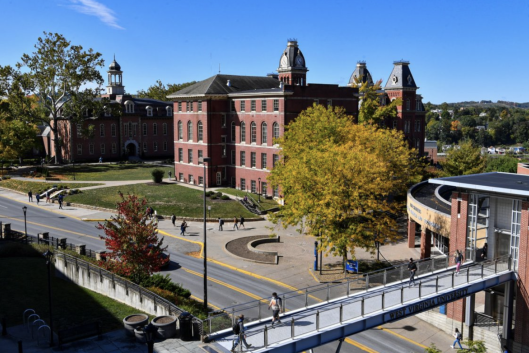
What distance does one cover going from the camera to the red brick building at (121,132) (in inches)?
3575

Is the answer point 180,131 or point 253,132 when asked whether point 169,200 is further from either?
point 180,131

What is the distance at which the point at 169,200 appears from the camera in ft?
195

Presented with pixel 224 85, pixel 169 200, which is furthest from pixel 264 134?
pixel 169 200

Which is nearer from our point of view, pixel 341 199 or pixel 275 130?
pixel 341 199

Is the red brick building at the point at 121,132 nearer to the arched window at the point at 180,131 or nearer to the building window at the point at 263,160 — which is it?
the arched window at the point at 180,131

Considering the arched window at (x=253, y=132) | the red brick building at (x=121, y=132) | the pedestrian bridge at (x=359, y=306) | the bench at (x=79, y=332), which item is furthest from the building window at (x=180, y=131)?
the bench at (x=79, y=332)

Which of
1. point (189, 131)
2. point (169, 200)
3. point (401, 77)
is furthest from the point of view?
point (401, 77)

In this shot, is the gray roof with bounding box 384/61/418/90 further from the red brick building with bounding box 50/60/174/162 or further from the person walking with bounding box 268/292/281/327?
the person walking with bounding box 268/292/281/327

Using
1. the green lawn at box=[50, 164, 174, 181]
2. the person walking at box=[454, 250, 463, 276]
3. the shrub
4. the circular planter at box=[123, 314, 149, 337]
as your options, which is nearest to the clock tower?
the shrub

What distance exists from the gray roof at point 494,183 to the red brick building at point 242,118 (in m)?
31.8

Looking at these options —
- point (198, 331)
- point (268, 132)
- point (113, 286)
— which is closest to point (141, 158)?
point (268, 132)

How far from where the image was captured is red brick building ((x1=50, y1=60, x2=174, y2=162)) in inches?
3575

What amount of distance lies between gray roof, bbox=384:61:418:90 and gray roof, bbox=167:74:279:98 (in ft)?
83.3

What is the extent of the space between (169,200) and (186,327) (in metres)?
38.8
